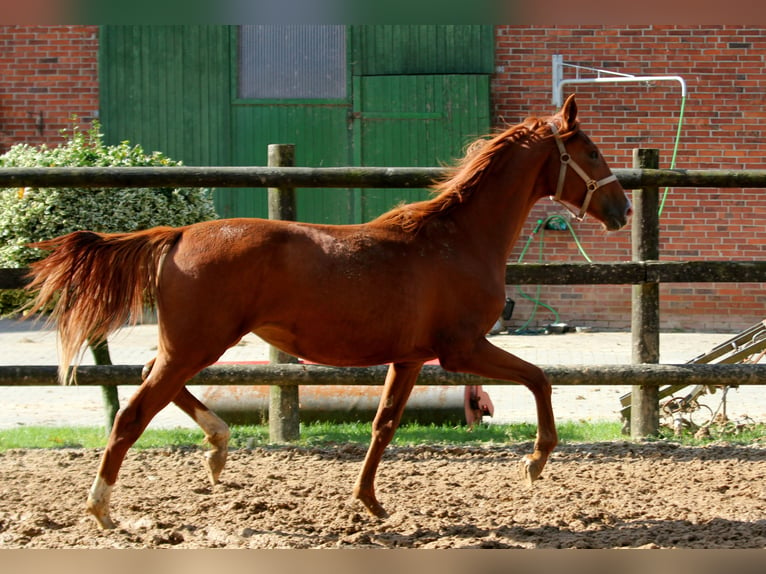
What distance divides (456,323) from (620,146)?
817cm

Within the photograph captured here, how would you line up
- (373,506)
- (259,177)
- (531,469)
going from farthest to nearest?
(259,177)
(373,506)
(531,469)

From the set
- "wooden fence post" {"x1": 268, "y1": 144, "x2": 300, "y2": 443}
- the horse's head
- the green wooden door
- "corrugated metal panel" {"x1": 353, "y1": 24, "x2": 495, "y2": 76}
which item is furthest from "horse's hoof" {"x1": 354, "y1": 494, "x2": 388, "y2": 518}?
"corrugated metal panel" {"x1": 353, "y1": 24, "x2": 495, "y2": 76}

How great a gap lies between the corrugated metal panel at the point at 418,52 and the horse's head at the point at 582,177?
752 cm

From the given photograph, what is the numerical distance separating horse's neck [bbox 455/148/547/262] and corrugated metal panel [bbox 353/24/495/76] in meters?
7.60

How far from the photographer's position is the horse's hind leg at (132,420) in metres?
4.12

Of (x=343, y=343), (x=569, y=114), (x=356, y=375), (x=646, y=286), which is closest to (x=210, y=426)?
(x=343, y=343)

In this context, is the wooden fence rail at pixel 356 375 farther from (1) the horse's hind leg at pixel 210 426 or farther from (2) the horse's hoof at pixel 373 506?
(2) the horse's hoof at pixel 373 506

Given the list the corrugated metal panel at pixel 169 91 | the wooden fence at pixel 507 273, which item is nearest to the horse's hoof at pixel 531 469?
the wooden fence at pixel 507 273

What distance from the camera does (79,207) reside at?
20.0 ft

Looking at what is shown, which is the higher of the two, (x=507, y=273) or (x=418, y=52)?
(x=418, y=52)

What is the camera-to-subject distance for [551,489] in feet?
16.3

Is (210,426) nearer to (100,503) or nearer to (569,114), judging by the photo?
(100,503)

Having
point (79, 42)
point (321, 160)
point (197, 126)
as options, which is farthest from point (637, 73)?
point (79, 42)

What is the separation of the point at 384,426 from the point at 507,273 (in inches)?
67.2
